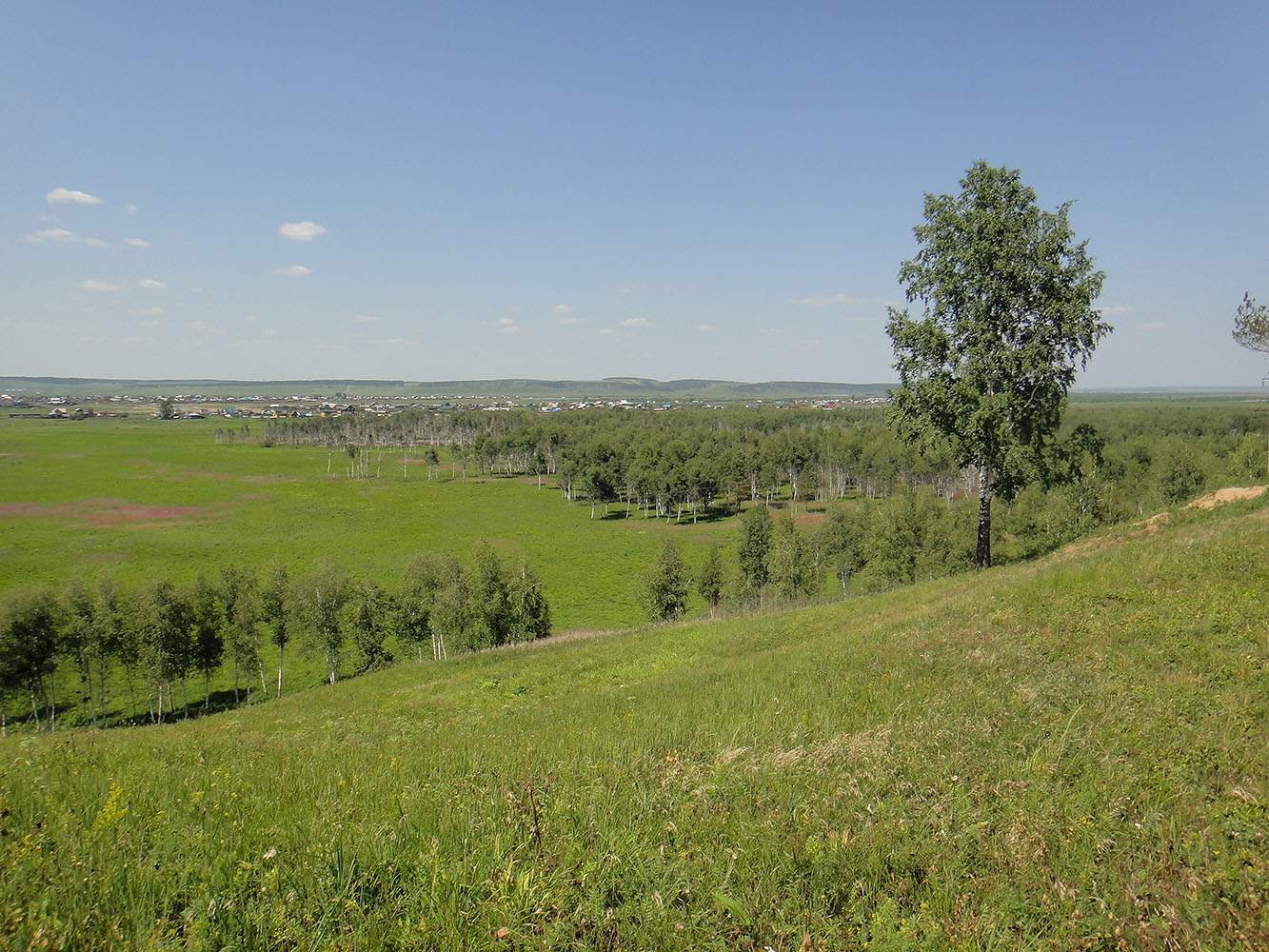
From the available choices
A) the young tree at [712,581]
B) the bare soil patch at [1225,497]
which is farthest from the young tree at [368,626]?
the bare soil patch at [1225,497]

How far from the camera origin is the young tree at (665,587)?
155 ft

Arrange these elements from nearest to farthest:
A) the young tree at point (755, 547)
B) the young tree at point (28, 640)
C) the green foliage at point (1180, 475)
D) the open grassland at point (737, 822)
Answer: the open grassland at point (737, 822), the young tree at point (28, 640), the young tree at point (755, 547), the green foliage at point (1180, 475)

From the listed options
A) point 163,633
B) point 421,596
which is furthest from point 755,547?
point 163,633

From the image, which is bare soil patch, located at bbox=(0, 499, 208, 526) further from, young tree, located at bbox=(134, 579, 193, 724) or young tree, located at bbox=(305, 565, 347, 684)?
young tree, located at bbox=(305, 565, 347, 684)

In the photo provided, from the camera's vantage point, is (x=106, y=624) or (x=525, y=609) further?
(x=525, y=609)

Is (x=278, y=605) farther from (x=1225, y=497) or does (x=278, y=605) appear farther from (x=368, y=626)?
(x=1225, y=497)

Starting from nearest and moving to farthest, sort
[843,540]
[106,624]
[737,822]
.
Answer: [737,822]
[106,624]
[843,540]

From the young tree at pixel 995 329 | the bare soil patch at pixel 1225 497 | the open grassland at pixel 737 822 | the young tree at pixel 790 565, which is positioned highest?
the young tree at pixel 995 329

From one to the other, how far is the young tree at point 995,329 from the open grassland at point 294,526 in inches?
1429

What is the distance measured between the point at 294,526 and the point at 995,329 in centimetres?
9175

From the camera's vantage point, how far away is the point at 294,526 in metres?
86.4

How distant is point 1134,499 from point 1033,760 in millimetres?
81802

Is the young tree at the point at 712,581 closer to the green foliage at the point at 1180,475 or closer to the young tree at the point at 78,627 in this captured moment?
the young tree at the point at 78,627

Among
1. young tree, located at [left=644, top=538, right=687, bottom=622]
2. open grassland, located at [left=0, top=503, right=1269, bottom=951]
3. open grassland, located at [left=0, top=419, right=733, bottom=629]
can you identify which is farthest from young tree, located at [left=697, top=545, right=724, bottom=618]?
open grassland, located at [left=0, top=503, right=1269, bottom=951]
